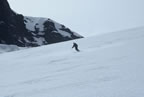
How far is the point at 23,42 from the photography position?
439ft

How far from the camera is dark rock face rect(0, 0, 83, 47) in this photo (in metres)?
128

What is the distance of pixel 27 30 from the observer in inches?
6029

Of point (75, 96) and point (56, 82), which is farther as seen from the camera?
point (56, 82)

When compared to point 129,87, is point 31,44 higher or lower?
lower

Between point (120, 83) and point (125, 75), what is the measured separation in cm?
165

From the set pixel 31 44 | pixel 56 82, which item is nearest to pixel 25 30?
pixel 31 44

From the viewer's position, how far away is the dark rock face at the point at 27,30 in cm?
12825

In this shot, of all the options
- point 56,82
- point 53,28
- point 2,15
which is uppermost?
point 56,82

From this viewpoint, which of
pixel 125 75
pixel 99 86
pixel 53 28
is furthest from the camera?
pixel 53 28

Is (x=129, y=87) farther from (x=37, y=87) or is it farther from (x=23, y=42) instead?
(x=23, y=42)

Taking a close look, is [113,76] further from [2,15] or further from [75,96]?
[2,15]

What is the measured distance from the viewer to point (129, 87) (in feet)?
31.5

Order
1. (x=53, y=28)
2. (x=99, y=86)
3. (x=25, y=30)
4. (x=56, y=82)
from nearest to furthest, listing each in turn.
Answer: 1. (x=99, y=86)
2. (x=56, y=82)
3. (x=25, y=30)
4. (x=53, y=28)

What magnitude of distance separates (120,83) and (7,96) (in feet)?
14.2
